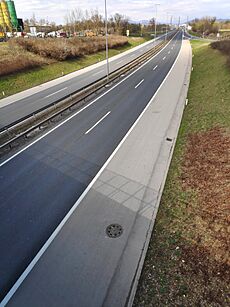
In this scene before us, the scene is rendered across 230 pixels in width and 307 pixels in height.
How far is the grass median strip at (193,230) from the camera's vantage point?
6008 millimetres

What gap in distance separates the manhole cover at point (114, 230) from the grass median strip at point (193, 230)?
1.11m

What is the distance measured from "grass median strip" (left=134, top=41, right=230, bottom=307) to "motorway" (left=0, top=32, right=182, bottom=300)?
3.57 metres

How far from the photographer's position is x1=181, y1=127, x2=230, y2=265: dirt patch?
7289 mm

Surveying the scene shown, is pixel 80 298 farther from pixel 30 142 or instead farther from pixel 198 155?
pixel 30 142

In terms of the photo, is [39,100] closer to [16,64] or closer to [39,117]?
[39,117]

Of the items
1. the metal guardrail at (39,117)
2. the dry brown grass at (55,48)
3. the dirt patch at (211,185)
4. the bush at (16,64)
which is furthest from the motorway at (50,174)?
the dry brown grass at (55,48)

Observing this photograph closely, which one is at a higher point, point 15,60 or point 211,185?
point 15,60

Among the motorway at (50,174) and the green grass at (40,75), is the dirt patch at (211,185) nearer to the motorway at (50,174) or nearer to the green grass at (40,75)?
the motorway at (50,174)

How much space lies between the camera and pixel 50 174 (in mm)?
11133

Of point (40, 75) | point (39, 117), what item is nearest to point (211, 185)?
point (39, 117)

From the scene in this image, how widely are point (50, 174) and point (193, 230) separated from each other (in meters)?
6.74

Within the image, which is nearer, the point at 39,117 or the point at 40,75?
the point at 39,117

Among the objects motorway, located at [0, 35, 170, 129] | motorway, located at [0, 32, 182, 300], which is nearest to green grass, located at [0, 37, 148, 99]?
motorway, located at [0, 35, 170, 129]

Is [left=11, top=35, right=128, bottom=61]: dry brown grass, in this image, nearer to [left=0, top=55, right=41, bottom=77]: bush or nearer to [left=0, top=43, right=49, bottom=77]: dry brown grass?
[left=0, top=43, right=49, bottom=77]: dry brown grass
